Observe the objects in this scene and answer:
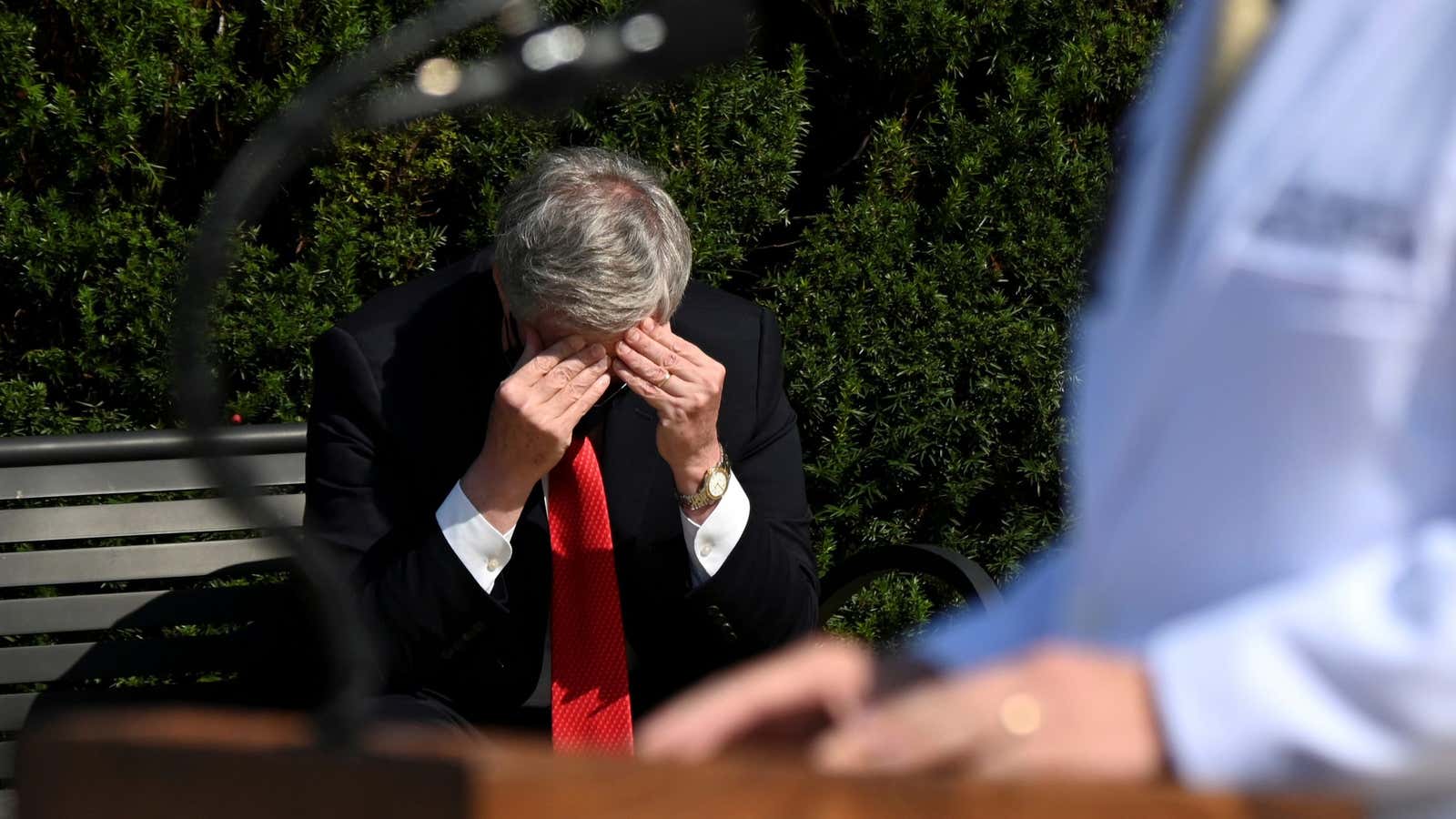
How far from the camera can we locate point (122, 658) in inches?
116

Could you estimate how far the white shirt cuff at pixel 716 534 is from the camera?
2.69 meters

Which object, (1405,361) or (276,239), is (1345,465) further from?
(276,239)

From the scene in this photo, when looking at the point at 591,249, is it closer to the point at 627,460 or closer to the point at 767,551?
the point at 627,460

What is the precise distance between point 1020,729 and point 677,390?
194 cm

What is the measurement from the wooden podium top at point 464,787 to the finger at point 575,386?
1833 millimetres

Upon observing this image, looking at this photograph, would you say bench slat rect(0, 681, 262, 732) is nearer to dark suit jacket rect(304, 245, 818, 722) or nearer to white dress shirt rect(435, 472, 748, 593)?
dark suit jacket rect(304, 245, 818, 722)

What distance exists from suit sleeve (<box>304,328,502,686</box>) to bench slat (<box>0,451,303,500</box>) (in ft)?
0.86

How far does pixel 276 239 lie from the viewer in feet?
12.0

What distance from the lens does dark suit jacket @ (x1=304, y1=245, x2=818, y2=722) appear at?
263cm

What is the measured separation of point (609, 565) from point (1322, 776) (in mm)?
2051

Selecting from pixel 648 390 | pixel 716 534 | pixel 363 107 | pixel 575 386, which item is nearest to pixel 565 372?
pixel 575 386

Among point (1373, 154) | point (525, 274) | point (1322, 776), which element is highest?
point (525, 274)

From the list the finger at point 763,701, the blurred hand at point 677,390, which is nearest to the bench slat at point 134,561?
the blurred hand at point 677,390

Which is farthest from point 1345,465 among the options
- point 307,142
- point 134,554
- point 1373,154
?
point 134,554
